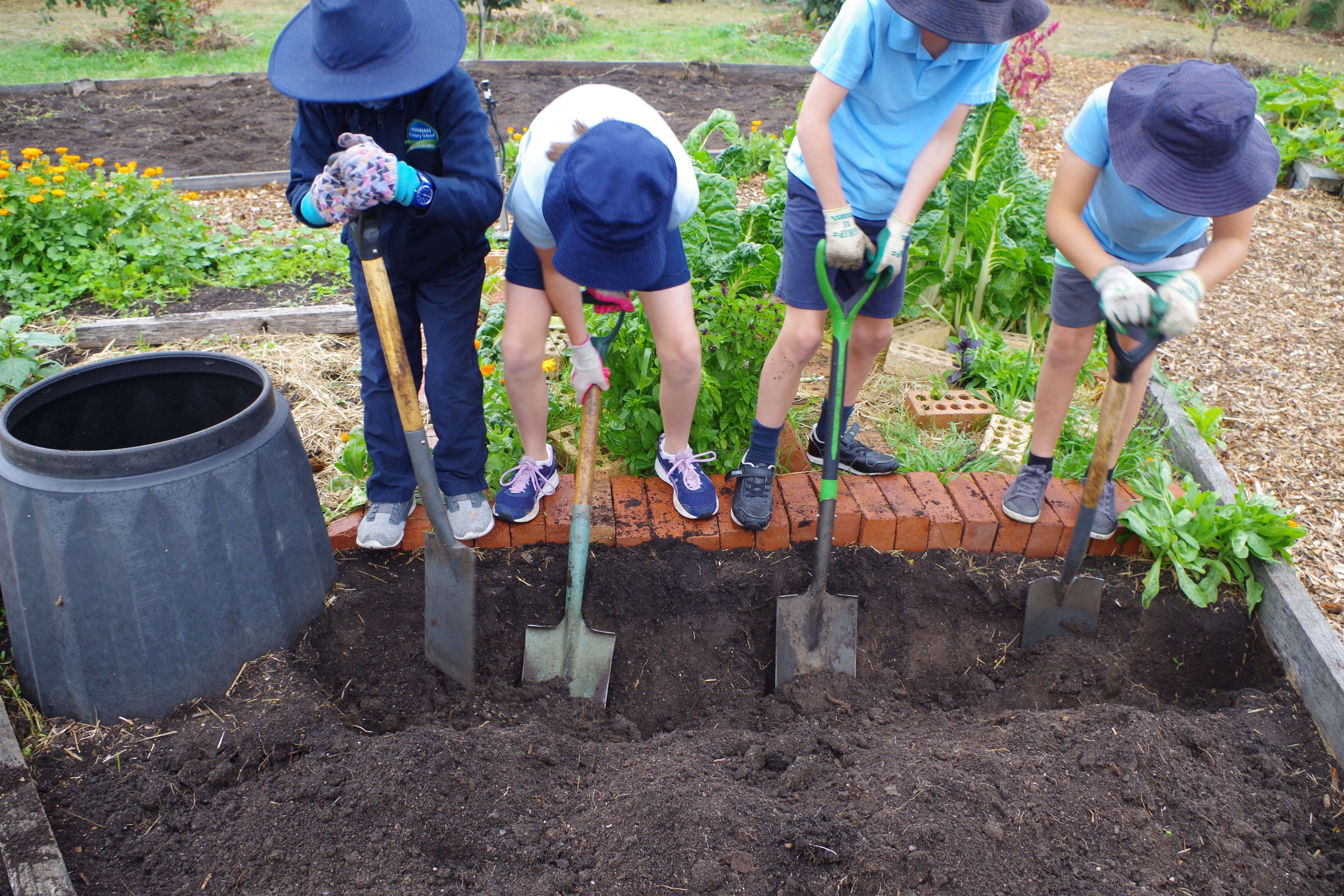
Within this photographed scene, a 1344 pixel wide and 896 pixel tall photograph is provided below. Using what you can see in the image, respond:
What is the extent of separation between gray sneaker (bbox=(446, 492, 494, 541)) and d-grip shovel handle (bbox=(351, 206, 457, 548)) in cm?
23

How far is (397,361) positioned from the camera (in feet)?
7.04

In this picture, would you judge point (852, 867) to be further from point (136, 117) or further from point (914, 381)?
point (136, 117)

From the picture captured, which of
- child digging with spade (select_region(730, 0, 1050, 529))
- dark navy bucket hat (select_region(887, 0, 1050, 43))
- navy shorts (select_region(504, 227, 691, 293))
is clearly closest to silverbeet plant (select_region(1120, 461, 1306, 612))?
child digging with spade (select_region(730, 0, 1050, 529))

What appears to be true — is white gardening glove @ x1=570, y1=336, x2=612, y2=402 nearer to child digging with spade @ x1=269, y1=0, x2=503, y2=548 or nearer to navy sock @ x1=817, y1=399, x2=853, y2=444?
child digging with spade @ x1=269, y1=0, x2=503, y2=548

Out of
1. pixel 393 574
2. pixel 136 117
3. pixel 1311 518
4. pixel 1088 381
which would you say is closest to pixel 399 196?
pixel 393 574

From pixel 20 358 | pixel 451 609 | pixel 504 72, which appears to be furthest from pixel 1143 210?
pixel 504 72

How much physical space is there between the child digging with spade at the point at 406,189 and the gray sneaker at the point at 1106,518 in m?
1.94

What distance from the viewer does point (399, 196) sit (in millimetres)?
2051

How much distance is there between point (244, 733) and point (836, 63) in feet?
7.54

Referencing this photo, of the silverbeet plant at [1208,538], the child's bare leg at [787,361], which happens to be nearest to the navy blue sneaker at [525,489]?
the child's bare leg at [787,361]

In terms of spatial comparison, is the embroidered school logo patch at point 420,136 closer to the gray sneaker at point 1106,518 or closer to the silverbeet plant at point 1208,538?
the gray sneaker at point 1106,518

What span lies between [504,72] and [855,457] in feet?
26.6

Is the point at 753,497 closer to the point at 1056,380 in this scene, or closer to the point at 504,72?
the point at 1056,380

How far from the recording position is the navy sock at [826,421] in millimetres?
2801
